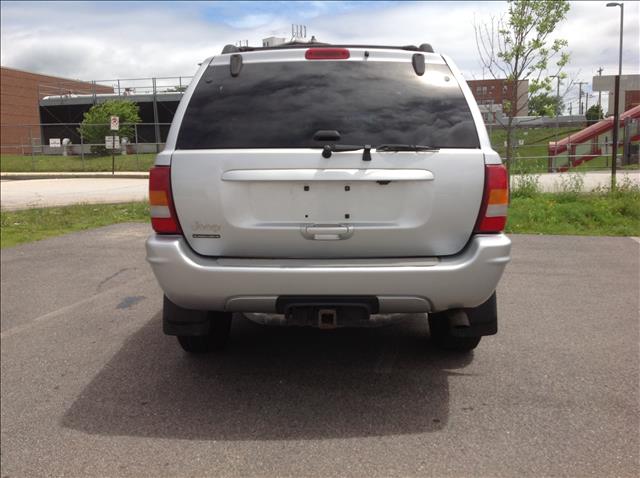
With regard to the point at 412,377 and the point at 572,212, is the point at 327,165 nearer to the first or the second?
the point at 412,377

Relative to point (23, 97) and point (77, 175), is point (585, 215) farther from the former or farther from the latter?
point (23, 97)

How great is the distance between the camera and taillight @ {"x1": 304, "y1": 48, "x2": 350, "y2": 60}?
11.4 feet

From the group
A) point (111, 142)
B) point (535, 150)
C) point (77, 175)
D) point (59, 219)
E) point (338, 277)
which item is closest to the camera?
point (338, 277)

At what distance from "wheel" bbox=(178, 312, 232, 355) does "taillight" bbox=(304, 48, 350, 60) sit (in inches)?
68.8

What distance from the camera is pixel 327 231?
3150 millimetres

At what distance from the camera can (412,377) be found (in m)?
3.80

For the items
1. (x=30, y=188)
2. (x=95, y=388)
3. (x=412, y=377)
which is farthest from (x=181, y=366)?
(x=30, y=188)

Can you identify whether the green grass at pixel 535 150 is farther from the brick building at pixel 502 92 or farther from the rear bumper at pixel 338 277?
the rear bumper at pixel 338 277

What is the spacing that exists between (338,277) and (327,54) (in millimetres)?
1342

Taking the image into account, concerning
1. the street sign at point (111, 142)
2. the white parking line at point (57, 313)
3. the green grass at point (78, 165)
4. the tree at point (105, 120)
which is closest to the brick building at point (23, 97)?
the tree at point (105, 120)

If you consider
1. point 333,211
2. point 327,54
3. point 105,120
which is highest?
point 105,120

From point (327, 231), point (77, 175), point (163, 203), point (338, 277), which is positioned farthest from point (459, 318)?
point (77, 175)

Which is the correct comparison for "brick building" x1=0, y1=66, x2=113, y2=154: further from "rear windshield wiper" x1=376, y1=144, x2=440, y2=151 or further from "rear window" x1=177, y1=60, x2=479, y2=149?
"rear windshield wiper" x1=376, y1=144, x2=440, y2=151

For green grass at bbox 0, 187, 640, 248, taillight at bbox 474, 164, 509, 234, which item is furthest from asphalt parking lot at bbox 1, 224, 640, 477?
green grass at bbox 0, 187, 640, 248
